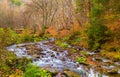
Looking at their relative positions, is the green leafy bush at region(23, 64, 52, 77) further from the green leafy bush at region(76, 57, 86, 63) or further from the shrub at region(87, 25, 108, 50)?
the shrub at region(87, 25, 108, 50)

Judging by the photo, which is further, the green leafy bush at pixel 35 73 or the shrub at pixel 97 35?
the shrub at pixel 97 35

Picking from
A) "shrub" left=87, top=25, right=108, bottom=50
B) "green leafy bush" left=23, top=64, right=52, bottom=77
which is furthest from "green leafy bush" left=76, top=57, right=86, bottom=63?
"shrub" left=87, top=25, right=108, bottom=50

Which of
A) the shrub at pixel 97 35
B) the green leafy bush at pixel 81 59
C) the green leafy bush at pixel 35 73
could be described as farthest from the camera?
the shrub at pixel 97 35

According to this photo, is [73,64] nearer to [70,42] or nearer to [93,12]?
[93,12]

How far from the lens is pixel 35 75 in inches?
474

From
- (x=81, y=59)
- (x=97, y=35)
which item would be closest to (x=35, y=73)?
(x=81, y=59)

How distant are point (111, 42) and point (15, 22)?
150ft

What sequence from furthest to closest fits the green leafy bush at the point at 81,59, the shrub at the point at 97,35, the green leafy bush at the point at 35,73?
the shrub at the point at 97,35 → the green leafy bush at the point at 81,59 → the green leafy bush at the point at 35,73

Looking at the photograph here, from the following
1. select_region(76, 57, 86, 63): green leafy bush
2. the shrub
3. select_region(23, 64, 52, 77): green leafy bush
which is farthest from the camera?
the shrub

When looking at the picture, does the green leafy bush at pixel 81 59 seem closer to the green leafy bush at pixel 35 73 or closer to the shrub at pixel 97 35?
Result: the green leafy bush at pixel 35 73

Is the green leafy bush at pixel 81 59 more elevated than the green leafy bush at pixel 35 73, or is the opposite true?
the green leafy bush at pixel 35 73

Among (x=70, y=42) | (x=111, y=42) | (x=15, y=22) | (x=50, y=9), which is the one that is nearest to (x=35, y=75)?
(x=111, y=42)

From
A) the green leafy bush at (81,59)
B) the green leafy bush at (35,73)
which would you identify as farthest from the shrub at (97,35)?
the green leafy bush at (35,73)

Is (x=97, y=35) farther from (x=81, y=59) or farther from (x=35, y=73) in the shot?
(x=35, y=73)
